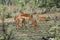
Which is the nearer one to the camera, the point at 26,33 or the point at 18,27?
the point at 26,33

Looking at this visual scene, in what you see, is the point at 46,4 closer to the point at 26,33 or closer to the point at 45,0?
the point at 45,0

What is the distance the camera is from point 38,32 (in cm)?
1071

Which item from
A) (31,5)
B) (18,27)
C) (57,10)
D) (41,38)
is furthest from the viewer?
(31,5)

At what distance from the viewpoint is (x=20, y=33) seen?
34.8 feet

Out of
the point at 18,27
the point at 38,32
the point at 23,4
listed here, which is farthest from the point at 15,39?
the point at 23,4

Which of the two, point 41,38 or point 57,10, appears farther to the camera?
point 57,10

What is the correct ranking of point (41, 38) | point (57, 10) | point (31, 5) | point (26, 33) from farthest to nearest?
1. point (31, 5)
2. point (57, 10)
3. point (26, 33)
4. point (41, 38)

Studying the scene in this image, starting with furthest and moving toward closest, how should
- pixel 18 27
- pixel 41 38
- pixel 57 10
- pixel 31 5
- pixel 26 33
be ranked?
pixel 31 5
pixel 57 10
pixel 18 27
pixel 26 33
pixel 41 38

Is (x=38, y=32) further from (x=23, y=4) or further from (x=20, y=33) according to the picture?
(x=23, y=4)

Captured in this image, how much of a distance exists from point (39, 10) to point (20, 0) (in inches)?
116

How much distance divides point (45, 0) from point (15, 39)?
437 inches

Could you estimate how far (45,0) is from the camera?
19.9 m

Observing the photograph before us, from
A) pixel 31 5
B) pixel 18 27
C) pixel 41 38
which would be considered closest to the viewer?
pixel 41 38

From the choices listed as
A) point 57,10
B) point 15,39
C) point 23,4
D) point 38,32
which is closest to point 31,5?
point 23,4
